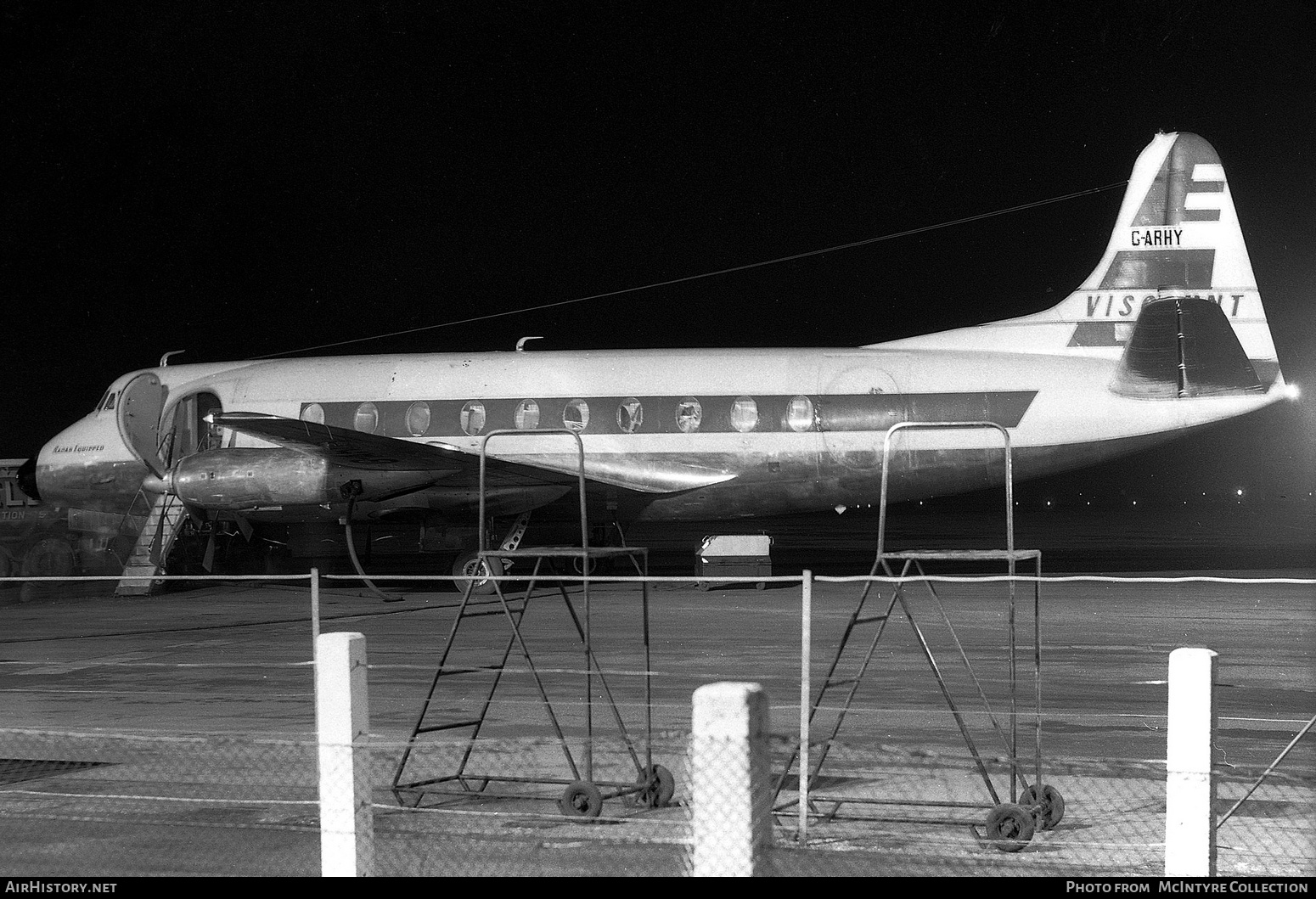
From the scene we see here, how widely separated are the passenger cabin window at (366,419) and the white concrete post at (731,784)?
63.9ft

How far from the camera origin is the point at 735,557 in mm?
23828

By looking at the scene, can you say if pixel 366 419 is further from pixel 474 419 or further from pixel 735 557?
pixel 735 557

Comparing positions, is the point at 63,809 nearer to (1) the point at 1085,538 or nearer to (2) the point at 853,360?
(2) the point at 853,360

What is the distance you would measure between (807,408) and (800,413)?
141mm

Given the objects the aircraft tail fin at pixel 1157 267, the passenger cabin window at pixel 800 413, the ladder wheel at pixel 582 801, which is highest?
the aircraft tail fin at pixel 1157 267

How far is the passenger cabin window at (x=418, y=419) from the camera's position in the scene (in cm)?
2389

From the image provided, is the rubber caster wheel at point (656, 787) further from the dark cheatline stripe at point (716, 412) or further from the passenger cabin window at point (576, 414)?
the passenger cabin window at point (576, 414)

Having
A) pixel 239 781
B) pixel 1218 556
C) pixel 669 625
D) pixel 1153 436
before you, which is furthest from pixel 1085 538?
pixel 239 781

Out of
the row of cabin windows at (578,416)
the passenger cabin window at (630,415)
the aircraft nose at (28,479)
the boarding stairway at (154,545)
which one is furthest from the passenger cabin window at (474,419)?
Answer: the aircraft nose at (28,479)

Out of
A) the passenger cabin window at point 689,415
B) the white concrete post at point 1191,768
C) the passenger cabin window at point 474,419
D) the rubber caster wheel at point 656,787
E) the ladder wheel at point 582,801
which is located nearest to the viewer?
the white concrete post at point 1191,768

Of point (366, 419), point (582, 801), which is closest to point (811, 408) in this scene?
point (366, 419)

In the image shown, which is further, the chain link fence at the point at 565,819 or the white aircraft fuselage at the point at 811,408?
the white aircraft fuselage at the point at 811,408

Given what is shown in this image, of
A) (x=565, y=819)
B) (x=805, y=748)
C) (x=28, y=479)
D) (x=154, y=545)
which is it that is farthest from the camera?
(x=28, y=479)
